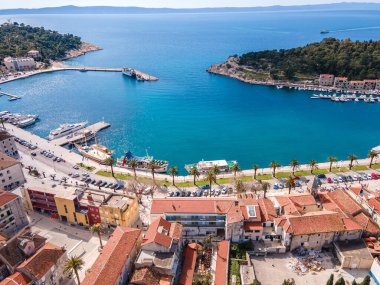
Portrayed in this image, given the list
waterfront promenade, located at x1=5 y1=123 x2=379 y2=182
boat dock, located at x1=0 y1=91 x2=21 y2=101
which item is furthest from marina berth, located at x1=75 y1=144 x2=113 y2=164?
boat dock, located at x1=0 y1=91 x2=21 y2=101

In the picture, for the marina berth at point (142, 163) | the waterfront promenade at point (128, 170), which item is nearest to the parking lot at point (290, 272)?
the waterfront promenade at point (128, 170)

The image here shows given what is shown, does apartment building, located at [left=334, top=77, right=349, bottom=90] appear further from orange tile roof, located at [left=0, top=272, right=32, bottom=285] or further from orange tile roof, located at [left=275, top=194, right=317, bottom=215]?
orange tile roof, located at [left=0, top=272, right=32, bottom=285]

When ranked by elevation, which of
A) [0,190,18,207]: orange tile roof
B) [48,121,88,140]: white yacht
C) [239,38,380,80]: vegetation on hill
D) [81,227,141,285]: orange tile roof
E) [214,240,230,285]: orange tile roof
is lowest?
[214,240,230,285]: orange tile roof

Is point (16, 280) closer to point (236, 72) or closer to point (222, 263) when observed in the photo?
point (222, 263)

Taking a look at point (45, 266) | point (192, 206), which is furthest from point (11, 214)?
point (192, 206)

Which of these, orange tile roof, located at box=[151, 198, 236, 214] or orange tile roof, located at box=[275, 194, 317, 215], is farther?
orange tile roof, located at box=[275, 194, 317, 215]

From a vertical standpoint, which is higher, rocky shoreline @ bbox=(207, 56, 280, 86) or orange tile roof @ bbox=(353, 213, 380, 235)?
rocky shoreline @ bbox=(207, 56, 280, 86)
